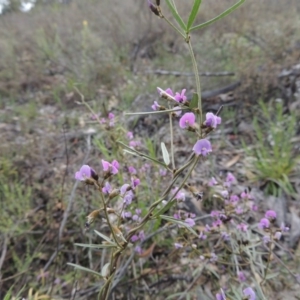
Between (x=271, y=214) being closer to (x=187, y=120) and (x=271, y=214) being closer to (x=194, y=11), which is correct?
(x=187, y=120)

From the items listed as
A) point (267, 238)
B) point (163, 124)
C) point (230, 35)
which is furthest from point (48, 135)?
point (230, 35)

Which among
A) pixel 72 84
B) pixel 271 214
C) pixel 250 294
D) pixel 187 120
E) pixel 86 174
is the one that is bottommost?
pixel 250 294

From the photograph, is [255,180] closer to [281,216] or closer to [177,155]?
[281,216]

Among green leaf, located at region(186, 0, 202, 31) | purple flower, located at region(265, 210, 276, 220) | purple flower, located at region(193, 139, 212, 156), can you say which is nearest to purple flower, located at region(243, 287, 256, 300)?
purple flower, located at region(265, 210, 276, 220)

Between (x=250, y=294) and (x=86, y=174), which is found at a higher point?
(x=86, y=174)

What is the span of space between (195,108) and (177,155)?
1.87 m

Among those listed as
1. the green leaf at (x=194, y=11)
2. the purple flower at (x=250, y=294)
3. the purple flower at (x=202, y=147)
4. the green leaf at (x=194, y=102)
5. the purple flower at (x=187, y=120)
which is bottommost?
the purple flower at (x=250, y=294)

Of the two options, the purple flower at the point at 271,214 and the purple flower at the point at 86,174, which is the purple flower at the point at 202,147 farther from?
the purple flower at the point at 271,214

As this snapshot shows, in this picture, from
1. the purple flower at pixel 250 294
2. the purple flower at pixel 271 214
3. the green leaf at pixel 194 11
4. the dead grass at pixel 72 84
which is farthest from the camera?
the dead grass at pixel 72 84

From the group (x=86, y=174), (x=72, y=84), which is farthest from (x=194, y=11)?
(x=72, y=84)

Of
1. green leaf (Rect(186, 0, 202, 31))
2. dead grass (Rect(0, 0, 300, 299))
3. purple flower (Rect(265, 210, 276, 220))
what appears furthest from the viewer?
dead grass (Rect(0, 0, 300, 299))

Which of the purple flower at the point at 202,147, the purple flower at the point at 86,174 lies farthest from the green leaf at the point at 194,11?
the purple flower at the point at 86,174

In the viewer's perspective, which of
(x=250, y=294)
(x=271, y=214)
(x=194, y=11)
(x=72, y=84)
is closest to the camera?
(x=194, y=11)

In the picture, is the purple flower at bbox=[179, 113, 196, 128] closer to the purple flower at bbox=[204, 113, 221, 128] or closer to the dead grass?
the purple flower at bbox=[204, 113, 221, 128]
